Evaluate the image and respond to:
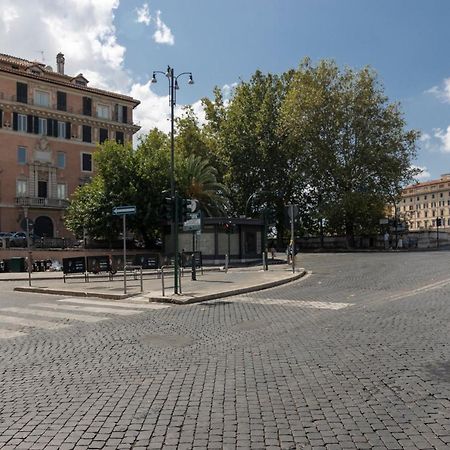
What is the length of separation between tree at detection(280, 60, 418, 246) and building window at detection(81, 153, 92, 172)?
23740 millimetres

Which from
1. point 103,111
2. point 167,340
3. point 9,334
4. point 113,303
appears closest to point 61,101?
point 103,111

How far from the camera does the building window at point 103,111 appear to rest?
59.4 m

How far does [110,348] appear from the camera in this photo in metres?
7.63

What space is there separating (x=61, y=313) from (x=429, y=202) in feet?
454

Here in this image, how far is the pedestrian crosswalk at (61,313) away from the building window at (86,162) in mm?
45890

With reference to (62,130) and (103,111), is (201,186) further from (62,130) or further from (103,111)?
(103,111)

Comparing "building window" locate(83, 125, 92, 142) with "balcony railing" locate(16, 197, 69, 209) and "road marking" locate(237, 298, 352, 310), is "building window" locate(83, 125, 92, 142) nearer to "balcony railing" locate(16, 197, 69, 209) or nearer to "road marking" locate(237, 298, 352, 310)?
"balcony railing" locate(16, 197, 69, 209)

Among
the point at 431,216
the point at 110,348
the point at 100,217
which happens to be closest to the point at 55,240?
the point at 100,217

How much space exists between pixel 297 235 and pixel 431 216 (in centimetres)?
9258

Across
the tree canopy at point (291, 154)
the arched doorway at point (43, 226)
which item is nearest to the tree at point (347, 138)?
the tree canopy at point (291, 154)

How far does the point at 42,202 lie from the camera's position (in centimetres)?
5312

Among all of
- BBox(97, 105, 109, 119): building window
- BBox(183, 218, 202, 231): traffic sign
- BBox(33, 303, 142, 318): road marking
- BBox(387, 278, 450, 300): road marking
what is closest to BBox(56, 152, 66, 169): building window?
BBox(97, 105, 109, 119): building window

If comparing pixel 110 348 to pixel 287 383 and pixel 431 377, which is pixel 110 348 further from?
pixel 431 377

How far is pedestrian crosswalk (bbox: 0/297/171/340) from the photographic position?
Answer: 9.90m
